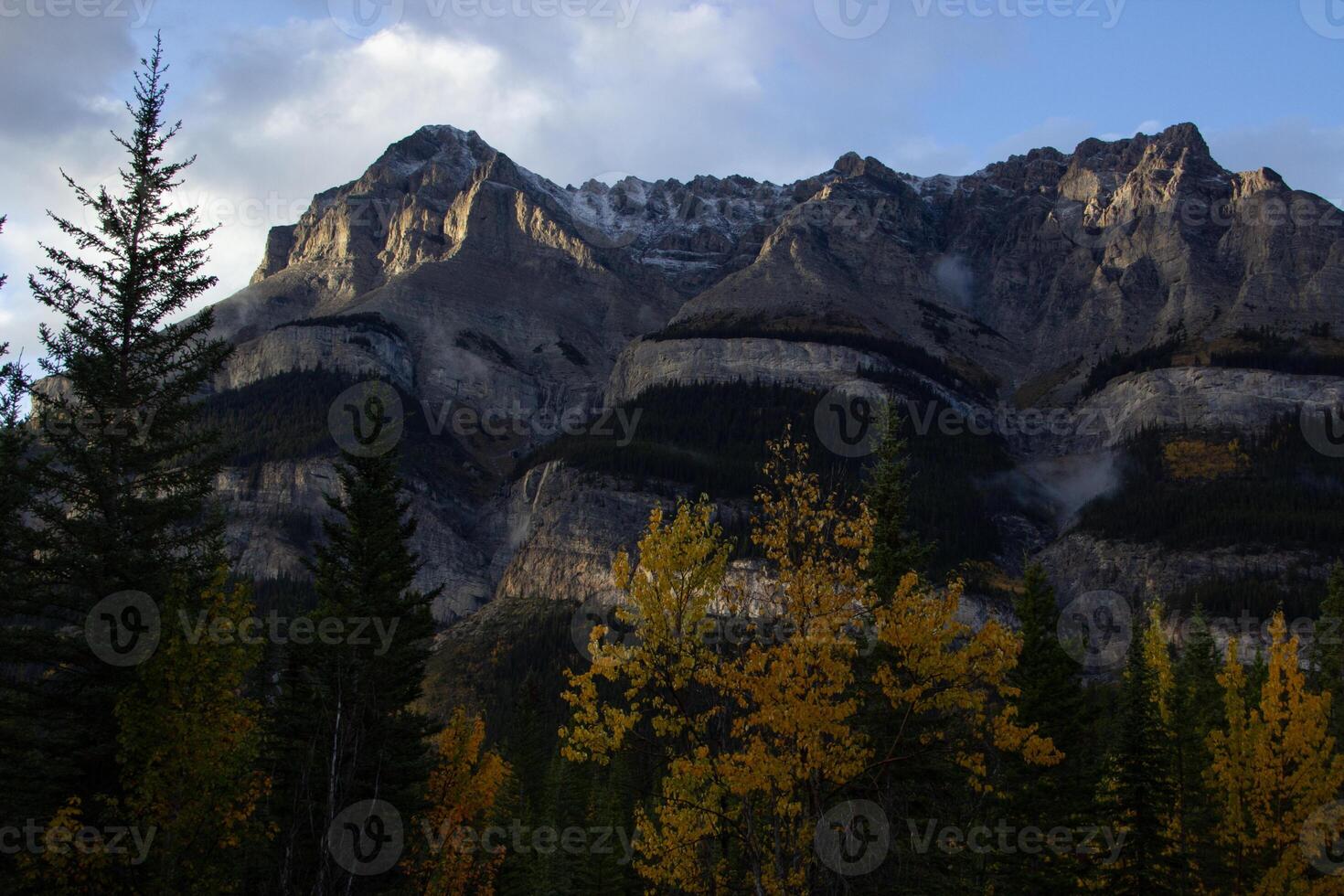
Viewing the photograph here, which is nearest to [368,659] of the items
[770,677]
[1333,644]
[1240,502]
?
[770,677]

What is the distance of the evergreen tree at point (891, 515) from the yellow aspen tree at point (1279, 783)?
1013cm

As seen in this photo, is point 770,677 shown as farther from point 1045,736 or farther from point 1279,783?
point 1045,736

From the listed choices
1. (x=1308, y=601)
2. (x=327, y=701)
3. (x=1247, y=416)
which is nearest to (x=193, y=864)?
(x=327, y=701)

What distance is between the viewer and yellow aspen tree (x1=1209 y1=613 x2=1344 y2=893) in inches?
1165

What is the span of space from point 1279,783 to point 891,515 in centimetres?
1290

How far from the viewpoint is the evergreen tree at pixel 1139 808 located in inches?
1265

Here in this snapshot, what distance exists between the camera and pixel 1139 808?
32531mm

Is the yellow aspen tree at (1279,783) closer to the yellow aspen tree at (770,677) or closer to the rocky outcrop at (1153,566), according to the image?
the yellow aspen tree at (770,677)

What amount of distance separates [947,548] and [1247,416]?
61.2 metres

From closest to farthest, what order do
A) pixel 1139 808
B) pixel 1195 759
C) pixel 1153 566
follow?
pixel 1139 808
pixel 1195 759
pixel 1153 566

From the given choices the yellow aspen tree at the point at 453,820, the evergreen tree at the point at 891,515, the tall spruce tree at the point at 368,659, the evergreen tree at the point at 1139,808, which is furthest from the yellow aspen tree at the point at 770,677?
the evergreen tree at the point at 1139,808

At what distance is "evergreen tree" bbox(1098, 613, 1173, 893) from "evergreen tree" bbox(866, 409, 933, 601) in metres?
8.06

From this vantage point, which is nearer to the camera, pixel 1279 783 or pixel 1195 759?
pixel 1279 783

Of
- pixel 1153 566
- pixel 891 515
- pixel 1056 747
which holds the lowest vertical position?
pixel 1056 747
